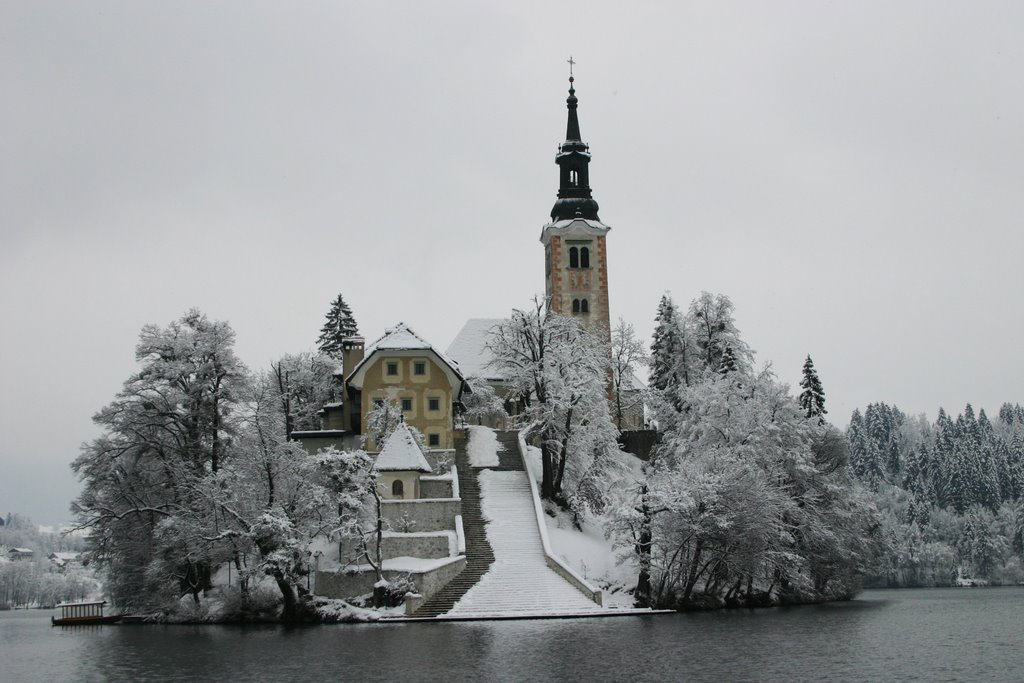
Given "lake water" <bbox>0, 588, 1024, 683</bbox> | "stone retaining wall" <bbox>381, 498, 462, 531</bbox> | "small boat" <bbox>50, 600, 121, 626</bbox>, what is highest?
"stone retaining wall" <bbox>381, 498, 462, 531</bbox>

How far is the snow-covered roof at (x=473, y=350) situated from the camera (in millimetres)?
73500

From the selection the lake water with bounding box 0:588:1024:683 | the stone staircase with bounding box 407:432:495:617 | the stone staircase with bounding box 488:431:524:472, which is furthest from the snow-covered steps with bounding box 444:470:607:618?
the stone staircase with bounding box 488:431:524:472

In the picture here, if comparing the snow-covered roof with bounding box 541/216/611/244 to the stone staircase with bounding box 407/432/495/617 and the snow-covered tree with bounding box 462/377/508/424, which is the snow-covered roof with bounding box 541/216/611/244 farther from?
the stone staircase with bounding box 407/432/495/617

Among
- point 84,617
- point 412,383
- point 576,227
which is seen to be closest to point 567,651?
point 412,383

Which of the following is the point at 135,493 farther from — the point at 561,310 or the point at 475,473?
the point at 561,310

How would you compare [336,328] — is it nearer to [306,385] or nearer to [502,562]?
[306,385]

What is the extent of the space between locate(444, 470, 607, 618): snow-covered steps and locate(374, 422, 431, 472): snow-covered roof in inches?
170

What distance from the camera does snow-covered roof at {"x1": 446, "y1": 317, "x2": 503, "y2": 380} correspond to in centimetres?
7350

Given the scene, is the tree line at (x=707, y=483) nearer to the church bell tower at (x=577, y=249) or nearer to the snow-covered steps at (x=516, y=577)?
the snow-covered steps at (x=516, y=577)

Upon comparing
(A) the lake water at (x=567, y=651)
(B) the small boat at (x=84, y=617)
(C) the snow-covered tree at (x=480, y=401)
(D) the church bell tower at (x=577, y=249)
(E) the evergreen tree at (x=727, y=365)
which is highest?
(D) the church bell tower at (x=577, y=249)

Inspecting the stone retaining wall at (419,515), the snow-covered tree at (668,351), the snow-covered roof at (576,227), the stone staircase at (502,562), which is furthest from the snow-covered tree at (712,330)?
the stone retaining wall at (419,515)

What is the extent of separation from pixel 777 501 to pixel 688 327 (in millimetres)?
25545

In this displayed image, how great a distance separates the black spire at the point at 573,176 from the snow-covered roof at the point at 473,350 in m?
9.78

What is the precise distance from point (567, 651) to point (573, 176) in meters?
54.7
